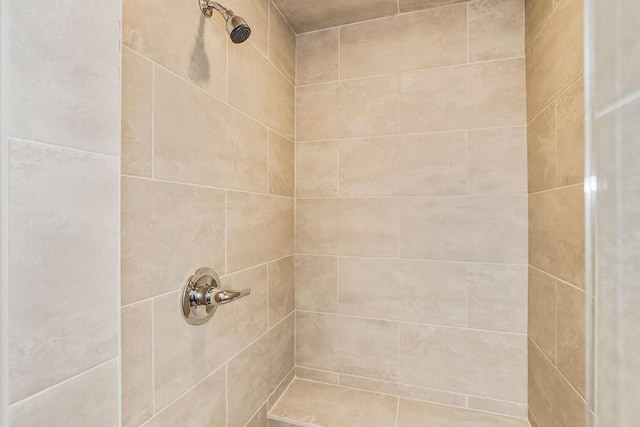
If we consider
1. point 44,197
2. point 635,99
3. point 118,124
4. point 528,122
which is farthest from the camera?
point 528,122

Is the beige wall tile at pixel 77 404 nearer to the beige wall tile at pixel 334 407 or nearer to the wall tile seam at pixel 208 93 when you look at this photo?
the wall tile seam at pixel 208 93

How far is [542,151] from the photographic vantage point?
1.03 m

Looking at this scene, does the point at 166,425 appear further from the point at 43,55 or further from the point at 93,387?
the point at 43,55

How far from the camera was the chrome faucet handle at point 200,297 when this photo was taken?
780mm

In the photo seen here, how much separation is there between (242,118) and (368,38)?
30.1 inches

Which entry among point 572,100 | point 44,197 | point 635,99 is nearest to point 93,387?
point 44,197

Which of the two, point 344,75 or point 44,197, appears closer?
point 44,197

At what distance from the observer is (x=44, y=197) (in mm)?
413

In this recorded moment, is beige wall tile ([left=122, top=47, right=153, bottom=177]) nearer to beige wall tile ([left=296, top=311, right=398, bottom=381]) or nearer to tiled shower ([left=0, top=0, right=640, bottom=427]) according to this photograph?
tiled shower ([left=0, top=0, right=640, bottom=427])

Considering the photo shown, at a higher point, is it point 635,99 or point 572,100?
point 572,100

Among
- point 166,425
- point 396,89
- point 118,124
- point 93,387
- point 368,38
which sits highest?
point 368,38

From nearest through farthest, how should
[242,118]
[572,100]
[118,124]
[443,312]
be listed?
1. [118,124]
2. [572,100]
3. [242,118]
4. [443,312]

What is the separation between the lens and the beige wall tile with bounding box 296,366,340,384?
55.3 inches

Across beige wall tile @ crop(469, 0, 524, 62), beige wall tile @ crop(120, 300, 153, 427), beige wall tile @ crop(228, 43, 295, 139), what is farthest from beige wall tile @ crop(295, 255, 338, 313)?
beige wall tile @ crop(469, 0, 524, 62)
